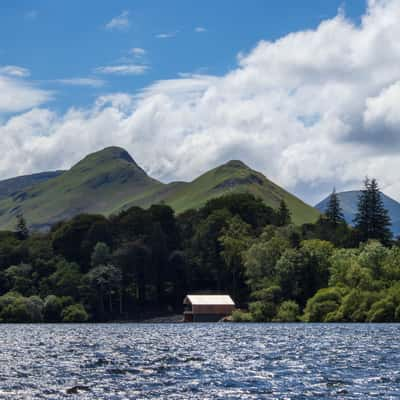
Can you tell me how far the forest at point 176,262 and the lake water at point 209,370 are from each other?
246ft

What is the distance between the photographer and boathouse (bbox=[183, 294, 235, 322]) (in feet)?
525

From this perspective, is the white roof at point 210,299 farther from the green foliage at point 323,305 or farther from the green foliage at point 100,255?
the green foliage at point 323,305

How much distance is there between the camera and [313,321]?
132250mm

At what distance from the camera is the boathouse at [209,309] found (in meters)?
160

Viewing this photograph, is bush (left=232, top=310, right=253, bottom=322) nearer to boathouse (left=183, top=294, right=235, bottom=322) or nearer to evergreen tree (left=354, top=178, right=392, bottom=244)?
boathouse (left=183, top=294, right=235, bottom=322)

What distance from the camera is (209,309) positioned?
160500mm

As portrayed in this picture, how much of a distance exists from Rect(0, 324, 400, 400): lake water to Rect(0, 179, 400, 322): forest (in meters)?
75.1

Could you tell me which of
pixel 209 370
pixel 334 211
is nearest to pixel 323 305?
pixel 334 211

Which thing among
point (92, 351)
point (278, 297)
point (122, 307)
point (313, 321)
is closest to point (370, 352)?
point (92, 351)

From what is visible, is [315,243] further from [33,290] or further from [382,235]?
[33,290]

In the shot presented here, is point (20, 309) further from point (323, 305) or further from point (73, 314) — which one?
point (323, 305)

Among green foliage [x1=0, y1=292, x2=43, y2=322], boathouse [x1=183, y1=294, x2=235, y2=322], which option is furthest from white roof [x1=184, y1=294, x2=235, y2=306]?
green foliage [x1=0, y1=292, x2=43, y2=322]

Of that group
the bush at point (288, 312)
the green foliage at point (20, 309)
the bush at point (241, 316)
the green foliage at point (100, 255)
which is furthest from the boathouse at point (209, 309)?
the green foliage at point (20, 309)

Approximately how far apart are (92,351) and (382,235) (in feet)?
409
